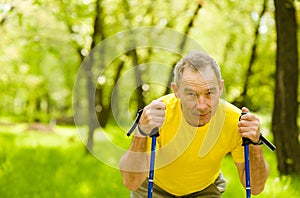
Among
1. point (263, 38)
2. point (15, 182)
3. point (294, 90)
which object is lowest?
point (15, 182)

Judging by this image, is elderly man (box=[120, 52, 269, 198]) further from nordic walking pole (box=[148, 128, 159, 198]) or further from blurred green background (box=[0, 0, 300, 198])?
blurred green background (box=[0, 0, 300, 198])

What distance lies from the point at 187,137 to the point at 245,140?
54cm

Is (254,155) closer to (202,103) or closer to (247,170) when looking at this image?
(247,170)

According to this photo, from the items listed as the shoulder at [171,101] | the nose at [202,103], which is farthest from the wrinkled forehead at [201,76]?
the shoulder at [171,101]

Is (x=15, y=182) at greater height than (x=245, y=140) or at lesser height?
lesser

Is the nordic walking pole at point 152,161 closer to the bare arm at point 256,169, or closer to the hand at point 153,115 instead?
the hand at point 153,115

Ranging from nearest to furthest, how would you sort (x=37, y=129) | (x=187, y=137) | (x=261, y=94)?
(x=187, y=137), (x=261, y=94), (x=37, y=129)

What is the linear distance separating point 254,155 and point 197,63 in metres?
0.89

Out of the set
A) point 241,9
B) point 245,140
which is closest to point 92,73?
point 241,9

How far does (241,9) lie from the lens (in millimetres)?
17297

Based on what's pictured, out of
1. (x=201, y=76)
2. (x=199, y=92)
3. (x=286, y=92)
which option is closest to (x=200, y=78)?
(x=201, y=76)

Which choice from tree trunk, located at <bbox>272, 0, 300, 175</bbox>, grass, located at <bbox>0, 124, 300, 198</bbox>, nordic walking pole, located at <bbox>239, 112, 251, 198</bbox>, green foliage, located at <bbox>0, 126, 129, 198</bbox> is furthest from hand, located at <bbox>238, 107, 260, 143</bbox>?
tree trunk, located at <bbox>272, 0, 300, 175</bbox>

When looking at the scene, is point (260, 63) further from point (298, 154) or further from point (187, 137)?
point (187, 137)

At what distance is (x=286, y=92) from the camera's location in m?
9.54
